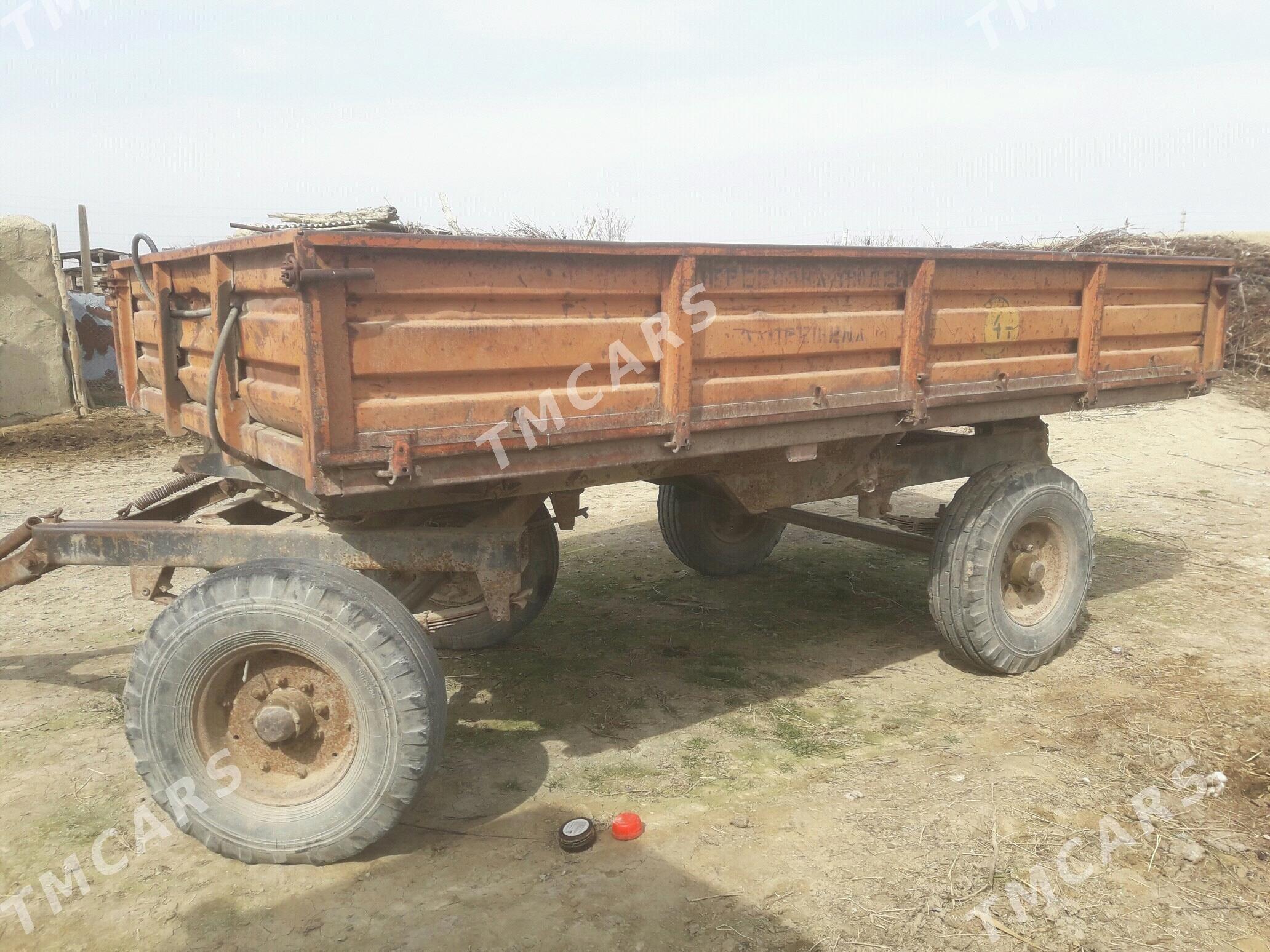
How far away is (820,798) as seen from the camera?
10.7 ft

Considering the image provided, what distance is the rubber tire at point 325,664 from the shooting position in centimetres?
284

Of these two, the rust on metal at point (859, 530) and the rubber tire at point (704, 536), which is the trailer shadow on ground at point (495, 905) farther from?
the rubber tire at point (704, 536)

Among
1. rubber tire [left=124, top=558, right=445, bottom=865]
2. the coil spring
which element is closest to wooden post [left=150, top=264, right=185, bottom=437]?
the coil spring

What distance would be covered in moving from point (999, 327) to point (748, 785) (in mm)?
2247

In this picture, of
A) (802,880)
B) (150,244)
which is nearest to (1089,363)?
(802,880)

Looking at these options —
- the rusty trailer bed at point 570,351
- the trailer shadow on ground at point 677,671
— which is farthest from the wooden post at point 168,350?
the trailer shadow on ground at point 677,671

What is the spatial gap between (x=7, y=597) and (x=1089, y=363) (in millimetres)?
6176

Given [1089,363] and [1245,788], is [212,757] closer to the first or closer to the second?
[1245,788]

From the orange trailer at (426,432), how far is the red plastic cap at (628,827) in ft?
2.14

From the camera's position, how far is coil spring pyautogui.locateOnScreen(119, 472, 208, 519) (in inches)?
154

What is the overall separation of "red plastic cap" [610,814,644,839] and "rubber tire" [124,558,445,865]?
63 centimetres

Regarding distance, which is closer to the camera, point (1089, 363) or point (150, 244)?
point (150, 244)

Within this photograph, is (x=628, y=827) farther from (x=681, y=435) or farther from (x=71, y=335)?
(x=71, y=335)

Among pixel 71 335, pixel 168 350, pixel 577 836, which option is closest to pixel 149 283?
pixel 168 350
